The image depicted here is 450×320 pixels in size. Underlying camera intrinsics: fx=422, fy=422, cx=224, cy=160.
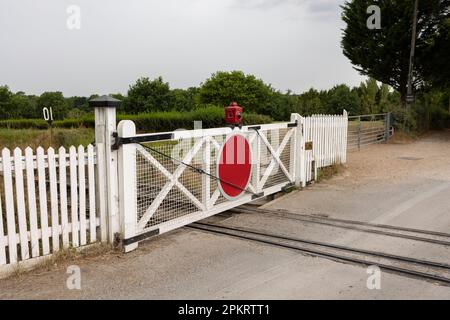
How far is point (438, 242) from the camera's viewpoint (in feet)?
18.5

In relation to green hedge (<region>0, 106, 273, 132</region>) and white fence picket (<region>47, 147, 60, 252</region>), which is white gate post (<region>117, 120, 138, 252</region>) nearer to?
white fence picket (<region>47, 147, 60, 252</region>)

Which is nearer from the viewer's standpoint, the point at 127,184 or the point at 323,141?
the point at 127,184

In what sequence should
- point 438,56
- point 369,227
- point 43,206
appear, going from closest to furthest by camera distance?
point 43,206 < point 369,227 < point 438,56

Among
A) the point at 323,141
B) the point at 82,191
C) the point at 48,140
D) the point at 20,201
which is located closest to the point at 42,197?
the point at 20,201

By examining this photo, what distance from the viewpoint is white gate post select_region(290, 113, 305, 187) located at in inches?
354

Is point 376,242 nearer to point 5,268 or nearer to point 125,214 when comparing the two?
point 125,214

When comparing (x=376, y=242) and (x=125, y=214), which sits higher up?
(x=125, y=214)

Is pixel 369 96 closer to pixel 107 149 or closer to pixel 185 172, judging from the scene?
pixel 185 172

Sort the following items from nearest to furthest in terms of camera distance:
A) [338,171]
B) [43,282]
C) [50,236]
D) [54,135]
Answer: [43,282] < [50,236] < [338,171] < [54,135]

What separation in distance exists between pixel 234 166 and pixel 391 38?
17.3 meters

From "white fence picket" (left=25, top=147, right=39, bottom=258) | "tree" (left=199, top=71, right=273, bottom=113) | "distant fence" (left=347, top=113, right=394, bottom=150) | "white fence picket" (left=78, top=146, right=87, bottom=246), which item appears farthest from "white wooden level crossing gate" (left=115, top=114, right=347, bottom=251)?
"tree" (left=199, top=71, right=273, bottom=113)

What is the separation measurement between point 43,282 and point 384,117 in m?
18.4

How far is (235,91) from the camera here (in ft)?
155
